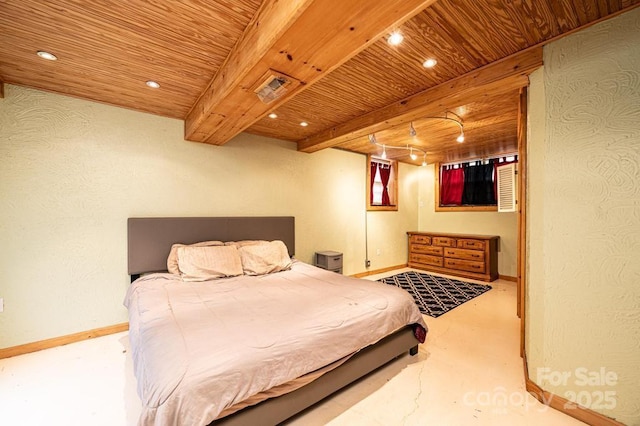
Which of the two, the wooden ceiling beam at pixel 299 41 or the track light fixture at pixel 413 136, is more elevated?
the track light fixture at pixel 413 136

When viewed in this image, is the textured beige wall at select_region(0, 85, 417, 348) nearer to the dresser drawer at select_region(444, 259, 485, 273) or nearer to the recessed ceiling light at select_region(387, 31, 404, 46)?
the recessed ceiling light at select_region(387, 31, 404, 46)

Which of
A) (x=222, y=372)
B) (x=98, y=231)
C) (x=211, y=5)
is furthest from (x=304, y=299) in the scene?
(x=98, y=231)

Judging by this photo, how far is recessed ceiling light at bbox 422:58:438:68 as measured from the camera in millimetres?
1999

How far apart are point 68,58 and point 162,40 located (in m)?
0.88

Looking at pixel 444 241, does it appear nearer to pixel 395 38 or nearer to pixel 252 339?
pixel 395 38

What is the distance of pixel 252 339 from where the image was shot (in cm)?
146

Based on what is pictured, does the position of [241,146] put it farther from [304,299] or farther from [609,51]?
[609,51]

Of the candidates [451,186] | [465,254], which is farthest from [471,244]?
[451,186]

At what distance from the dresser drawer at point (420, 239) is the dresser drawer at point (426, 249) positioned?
0.28 ft

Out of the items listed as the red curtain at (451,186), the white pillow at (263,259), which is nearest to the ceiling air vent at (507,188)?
the red curtain at (451,186)

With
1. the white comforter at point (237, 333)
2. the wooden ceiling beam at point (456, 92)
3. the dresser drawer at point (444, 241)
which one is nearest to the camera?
the white comforter at point (237, 333)

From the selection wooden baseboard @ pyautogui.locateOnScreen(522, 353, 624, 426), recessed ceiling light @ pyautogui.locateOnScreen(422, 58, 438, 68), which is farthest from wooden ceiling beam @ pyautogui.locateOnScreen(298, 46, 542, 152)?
wooden baseboard @ pyautogui.locateOnScreen(522, 353, 624, 426)

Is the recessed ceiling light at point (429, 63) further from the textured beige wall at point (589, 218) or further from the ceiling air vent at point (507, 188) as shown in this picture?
the ceiling air vent at point (507, 188)

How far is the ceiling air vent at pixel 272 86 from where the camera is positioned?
5.68 ft
